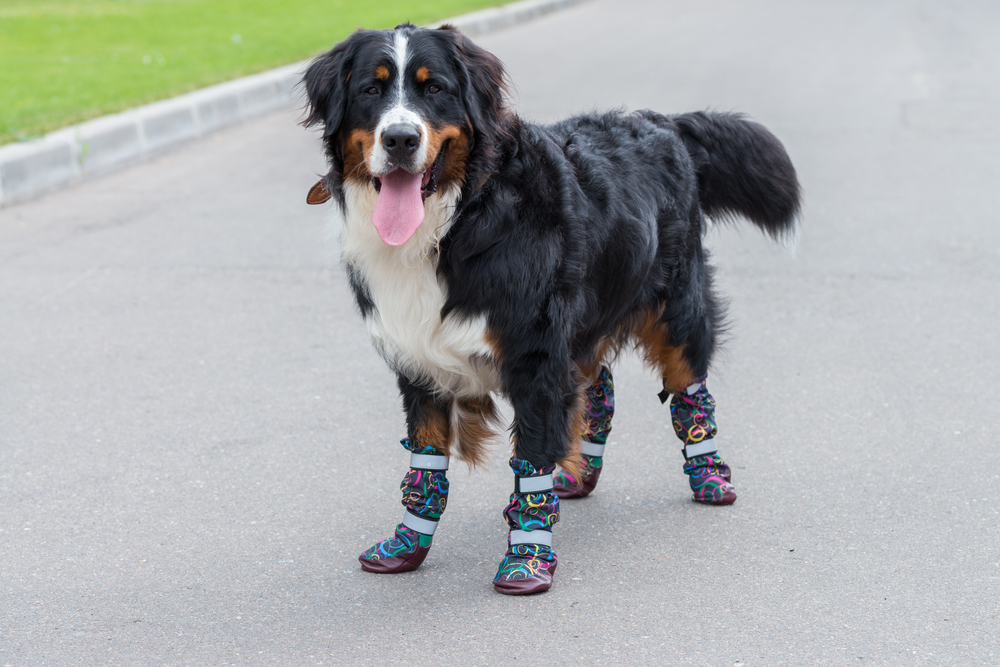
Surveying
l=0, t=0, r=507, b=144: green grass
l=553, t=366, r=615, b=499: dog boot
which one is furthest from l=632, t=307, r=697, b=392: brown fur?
l=0, t=0, r=507, b=144: green grass

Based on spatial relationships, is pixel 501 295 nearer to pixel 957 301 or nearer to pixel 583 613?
pixel 583 613

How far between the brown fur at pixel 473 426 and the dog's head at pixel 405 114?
0.68 meters

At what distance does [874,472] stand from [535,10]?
51.0 ft

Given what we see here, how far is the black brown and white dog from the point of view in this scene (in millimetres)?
3029

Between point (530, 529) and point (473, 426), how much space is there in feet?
1.22

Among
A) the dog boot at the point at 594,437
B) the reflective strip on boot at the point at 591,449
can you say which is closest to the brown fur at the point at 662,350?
the dog boot at the point at 594,437

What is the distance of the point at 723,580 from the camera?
134 inches

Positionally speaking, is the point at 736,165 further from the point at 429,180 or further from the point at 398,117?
the point at 398,117

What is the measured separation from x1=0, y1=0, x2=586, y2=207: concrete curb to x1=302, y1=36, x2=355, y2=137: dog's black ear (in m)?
4.11

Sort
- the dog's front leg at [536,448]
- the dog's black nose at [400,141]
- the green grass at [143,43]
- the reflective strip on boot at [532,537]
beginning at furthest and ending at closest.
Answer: the green grass at [143,43] < the reflective strip on boot at [532,537] < the dog's front leg at [536,448] < the dog's black nose at [400,141]

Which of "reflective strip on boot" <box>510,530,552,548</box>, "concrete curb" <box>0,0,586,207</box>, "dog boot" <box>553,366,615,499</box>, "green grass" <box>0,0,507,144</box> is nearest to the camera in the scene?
"reflective strip on boot" <box>510,530,552,548</box>

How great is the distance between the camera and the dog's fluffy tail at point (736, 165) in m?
4.07

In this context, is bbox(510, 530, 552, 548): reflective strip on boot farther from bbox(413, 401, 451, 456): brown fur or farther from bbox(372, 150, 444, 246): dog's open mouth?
bbox(372, 150, 444, 246): dog's open mouth

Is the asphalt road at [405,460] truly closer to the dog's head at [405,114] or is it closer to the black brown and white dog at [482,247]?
the black brown and white dog at [482,247]
